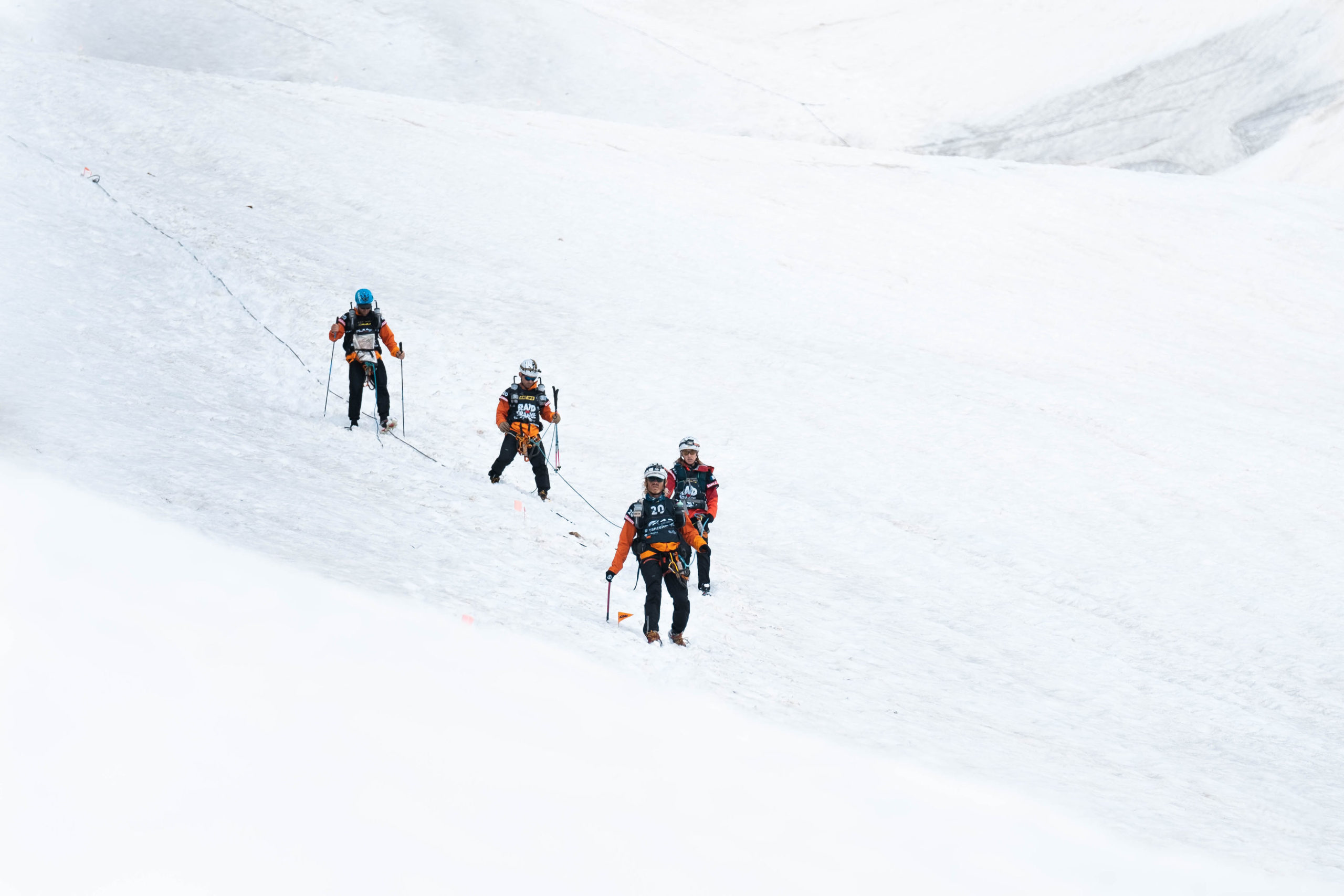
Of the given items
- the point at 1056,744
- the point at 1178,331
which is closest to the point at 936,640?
the point at 1056,744

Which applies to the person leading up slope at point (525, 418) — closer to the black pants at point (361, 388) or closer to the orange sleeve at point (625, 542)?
the black pants at point (361, 388)

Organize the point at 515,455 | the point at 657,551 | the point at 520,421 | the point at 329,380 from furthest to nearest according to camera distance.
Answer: the point at 329,380, the point at 515,455, the point at 520,421, the point at 657,551

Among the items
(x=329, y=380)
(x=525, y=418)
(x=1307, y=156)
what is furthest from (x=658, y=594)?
(x=1307, y=156)

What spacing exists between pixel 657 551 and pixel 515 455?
3.85 meters

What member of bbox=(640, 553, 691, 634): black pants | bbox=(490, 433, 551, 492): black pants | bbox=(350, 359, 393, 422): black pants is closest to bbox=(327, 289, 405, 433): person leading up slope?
bbox=(350, 359, 393, 422): black pants

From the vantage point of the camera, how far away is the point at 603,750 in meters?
7.41

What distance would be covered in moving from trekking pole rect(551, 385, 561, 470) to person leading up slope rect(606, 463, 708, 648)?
2.71 m

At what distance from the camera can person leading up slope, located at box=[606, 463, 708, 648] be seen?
992 cm

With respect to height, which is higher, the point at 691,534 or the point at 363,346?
the point at 363,346

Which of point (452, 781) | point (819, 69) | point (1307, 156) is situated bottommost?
point (452, 781)

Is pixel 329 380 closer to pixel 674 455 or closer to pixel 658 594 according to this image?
pixel 674 455

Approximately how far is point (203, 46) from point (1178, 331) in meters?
27.4

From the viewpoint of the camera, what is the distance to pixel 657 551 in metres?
9.95

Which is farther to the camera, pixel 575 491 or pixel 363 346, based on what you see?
pixel 575 491
